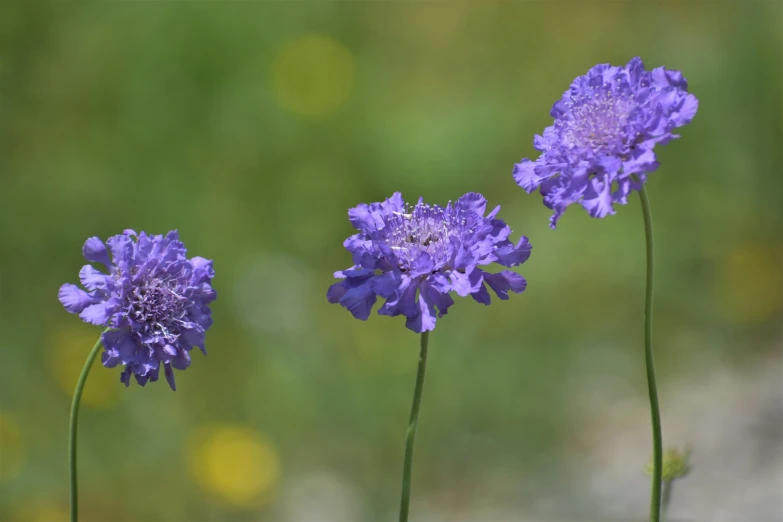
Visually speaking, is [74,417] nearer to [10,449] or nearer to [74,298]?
[74,298]

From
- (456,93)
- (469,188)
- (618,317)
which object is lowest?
(618,317)

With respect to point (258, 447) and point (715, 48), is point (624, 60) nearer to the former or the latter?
point (715, 48)

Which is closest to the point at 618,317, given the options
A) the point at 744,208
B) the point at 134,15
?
the point at 744,208

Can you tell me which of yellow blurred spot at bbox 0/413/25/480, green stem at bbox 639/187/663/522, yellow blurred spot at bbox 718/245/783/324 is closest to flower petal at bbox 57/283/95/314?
green stem at bbox 639/187/663/522

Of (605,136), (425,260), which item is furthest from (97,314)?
(605,136)

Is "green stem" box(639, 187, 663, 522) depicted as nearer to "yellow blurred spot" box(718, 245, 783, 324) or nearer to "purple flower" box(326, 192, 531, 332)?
"purple flower" box(326, 192, 531, 332)

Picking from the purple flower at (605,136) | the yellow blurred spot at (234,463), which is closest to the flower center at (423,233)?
the purple flower at (605,136)
